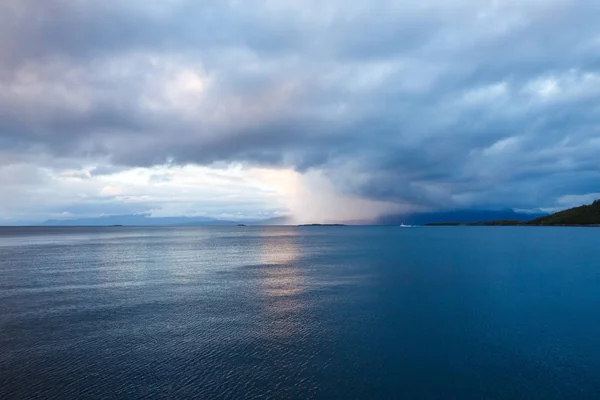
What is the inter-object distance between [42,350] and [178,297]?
19.0 metres

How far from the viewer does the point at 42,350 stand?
26953 millimetres

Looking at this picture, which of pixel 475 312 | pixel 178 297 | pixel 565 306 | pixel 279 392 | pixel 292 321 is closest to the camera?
pixel 279 392

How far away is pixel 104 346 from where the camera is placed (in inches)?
1101

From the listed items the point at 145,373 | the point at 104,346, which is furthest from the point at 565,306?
the point at 104,346

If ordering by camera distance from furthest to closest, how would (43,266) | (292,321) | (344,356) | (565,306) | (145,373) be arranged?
1. (43,266)
2. (565,306)
3. (292,321)
4. (344,356)
5. (145,373)

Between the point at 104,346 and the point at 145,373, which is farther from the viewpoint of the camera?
the point at 104,346

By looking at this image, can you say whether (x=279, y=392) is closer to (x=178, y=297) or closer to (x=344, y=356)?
(x=344, y=356)

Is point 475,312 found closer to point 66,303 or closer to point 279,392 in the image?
point 279,392

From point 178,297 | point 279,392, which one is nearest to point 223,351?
point 279,392

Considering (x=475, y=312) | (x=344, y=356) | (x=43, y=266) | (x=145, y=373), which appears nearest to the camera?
(x=145, y=373)

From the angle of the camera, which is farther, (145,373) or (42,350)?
(42,350)

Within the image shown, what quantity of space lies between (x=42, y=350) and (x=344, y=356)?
2121 cm

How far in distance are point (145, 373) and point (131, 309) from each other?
18.1 m

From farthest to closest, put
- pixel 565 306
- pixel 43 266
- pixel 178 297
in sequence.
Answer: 1. pixel 43 266
2. pixel 178 297
3. pixel 565 306
